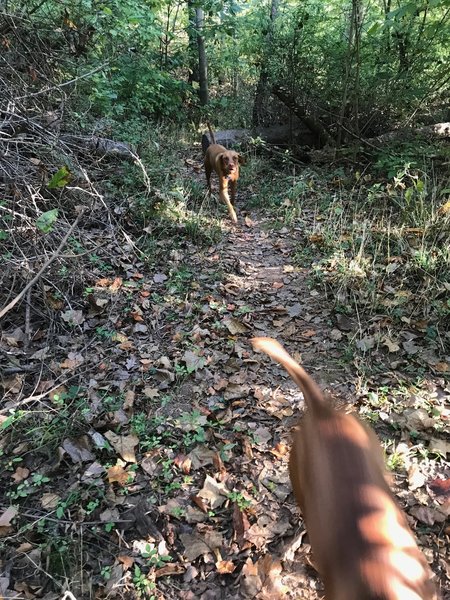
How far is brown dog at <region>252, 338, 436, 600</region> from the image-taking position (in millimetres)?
1323

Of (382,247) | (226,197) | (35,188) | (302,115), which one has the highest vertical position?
(302,115)

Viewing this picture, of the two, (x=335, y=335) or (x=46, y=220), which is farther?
(x=335, y=335)

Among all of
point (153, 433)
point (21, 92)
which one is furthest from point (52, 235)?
point (153, 433)

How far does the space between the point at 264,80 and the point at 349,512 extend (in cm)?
825

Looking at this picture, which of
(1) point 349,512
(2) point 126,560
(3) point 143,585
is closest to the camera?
(1) point 349,512

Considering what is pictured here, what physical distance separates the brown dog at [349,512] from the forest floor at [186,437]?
607mm

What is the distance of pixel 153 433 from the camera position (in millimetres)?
2773

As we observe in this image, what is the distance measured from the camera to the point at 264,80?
8234 millimetres

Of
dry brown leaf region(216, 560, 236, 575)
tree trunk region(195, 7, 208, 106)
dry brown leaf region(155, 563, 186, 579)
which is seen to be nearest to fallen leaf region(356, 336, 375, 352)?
dry brown leaf region(216, 560, 236, 575)

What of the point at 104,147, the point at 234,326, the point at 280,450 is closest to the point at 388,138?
the point at 104,147

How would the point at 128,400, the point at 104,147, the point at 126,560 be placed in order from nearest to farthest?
the point at 126,560 → the point at 128,400 → the point at 104,147

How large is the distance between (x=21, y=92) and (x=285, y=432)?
12.2ft

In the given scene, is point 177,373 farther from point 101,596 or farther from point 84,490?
point 101,596

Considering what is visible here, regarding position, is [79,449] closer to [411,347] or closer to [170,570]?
[170,570]
